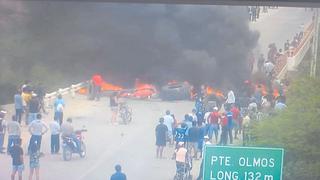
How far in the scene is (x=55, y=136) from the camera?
288 cm

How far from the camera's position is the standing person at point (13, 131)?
289cm

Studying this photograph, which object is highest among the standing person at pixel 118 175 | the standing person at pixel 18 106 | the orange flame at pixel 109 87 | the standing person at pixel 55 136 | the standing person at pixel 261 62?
the standing person at pixel 261 62

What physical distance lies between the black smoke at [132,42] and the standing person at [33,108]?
0.54 feet

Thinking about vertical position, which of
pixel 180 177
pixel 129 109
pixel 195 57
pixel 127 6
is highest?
pixel 127 6

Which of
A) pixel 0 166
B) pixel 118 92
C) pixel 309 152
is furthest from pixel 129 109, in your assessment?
pixel 309 152

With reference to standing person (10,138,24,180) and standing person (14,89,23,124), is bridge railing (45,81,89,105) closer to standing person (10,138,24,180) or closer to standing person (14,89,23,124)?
standing person (14,89,23,124)

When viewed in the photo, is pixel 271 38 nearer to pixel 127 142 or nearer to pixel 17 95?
pixel 127 142

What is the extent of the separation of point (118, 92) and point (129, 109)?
0.39 feet

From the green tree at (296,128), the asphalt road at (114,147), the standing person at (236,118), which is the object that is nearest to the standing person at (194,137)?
the asphalt road at (114,147)

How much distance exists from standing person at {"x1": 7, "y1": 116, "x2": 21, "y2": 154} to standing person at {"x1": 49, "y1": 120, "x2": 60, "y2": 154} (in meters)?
0.19

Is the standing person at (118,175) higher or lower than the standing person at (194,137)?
lower

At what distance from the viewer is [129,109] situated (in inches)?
114

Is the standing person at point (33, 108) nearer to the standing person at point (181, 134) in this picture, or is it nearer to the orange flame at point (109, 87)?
the orange flame at point (109, 87)

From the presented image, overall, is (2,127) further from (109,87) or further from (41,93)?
(109,87)
